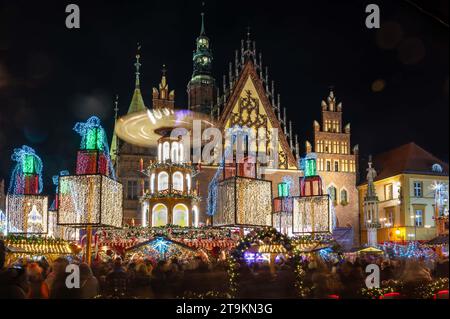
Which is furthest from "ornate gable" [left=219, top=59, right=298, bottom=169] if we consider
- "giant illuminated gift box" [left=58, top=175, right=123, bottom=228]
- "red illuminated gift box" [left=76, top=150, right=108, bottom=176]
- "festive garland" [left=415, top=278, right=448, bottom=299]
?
"festive garland" [left=415, top=278, right=448, bottom=299]

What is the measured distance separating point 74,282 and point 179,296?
1.75 metres

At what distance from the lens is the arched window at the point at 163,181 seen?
25297 mm

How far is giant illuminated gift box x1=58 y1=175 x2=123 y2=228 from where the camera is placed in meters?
16.7

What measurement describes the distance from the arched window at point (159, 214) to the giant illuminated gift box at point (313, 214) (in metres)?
5.84

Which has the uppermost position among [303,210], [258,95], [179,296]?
[258,95]

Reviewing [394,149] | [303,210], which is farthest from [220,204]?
[394,149]

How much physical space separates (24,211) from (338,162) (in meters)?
26.2

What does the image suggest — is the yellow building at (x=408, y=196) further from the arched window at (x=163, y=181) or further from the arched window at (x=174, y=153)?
the arched window at (x=163, y=181)

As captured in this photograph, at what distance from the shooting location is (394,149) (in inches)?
1779

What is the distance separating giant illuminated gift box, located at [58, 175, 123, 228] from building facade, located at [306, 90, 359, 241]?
26335 millimetres
